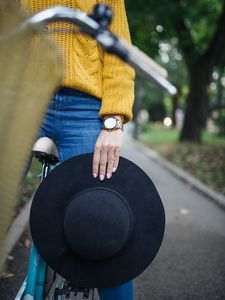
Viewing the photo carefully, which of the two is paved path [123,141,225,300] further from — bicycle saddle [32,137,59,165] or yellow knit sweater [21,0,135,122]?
yellow knit sweater [21,0,135,122]

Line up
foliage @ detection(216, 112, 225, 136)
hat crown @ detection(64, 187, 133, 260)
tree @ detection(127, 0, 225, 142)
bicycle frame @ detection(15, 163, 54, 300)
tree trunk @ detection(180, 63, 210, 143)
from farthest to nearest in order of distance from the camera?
foliage @ detection(216, 112, 225, 136) → tree trunk @ detection(180, 63, 210, 143) → tree @ detection(127, 0, 225, 142) → bicycle frame @ detection(15, 163, 54, 300) → hat crown @ detection(64, 187, 133, 260)

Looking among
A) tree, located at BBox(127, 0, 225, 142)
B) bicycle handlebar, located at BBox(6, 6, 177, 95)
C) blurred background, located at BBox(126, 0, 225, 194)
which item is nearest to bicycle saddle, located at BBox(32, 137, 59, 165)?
bicycle handlebar, located at BBox(6, 6, 177, 95)

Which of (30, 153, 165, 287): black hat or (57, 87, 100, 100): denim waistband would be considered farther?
(57, 87, 100, 100): denim waistband

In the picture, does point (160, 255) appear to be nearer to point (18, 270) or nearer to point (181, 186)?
point (18, 270)

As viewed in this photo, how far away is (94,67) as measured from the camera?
1.67 m

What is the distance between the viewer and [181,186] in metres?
7.32

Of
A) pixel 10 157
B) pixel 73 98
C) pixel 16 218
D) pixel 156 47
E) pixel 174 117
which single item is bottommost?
pixel 16 218

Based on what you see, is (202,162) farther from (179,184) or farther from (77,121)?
(77,121)

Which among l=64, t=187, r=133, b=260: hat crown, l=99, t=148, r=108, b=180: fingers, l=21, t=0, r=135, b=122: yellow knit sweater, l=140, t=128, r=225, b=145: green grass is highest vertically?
l=140, t=128, r=225, b=145: green grass

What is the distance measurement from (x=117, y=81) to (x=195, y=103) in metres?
13.1

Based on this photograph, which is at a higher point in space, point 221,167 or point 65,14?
point 221,167

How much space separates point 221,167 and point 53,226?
7.83 m

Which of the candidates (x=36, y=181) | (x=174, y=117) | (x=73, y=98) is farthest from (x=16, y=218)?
(x=174, y=117)

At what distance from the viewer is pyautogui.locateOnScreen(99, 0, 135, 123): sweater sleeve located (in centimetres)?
162
